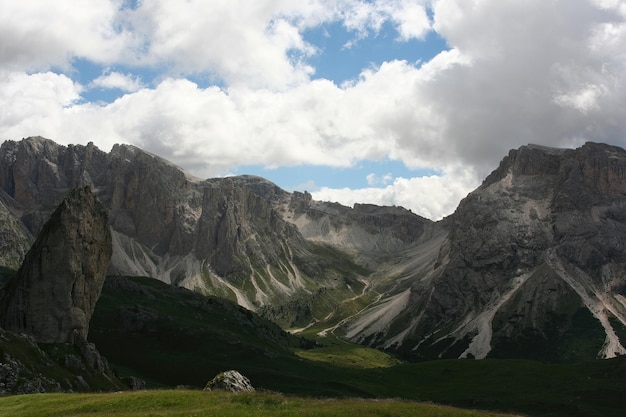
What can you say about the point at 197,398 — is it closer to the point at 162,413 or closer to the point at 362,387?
the point at 162,413

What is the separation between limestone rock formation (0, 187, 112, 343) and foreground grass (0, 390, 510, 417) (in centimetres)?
3556

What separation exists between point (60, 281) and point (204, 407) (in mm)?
51552

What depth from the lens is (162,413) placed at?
41.8 meters

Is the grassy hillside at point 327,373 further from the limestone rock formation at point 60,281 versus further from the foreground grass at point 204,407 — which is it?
the foreground grass at point 204,407

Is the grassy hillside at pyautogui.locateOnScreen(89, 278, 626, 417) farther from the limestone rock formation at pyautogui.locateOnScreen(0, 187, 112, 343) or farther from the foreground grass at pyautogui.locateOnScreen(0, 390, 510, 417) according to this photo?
the foreground grass at pyautogui.locateOnScreen(0, 390, 510, 417)

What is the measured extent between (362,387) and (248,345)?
37.0m

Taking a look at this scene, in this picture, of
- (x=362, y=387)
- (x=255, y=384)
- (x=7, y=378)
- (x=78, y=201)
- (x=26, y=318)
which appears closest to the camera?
(x=7, y=378)

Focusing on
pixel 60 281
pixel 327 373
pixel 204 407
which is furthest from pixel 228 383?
pixel 327 373

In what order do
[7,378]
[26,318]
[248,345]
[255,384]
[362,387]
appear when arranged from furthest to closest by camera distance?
[248,345]
[362,387]
[255,384]
[26,318]
[7,378]

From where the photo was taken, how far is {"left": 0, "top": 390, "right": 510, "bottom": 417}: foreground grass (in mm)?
41688

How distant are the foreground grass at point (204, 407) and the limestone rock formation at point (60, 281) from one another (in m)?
35.6

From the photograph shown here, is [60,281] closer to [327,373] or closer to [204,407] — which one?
[204,407]

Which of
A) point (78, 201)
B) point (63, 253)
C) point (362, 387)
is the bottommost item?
point (362, 387)

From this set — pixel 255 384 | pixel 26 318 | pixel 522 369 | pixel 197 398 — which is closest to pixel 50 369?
pixel 26 318
